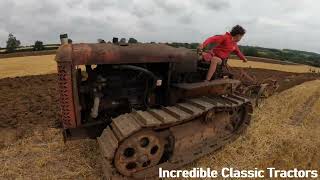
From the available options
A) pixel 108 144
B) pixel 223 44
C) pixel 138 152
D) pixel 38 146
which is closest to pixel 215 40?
pixel 223 44

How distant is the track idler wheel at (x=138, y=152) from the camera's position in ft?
16.3

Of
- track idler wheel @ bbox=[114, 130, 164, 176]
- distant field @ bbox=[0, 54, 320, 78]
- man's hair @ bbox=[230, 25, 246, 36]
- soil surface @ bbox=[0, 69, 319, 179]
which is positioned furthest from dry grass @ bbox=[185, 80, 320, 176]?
distant field @ bbox=[0, 54, 320, 78]

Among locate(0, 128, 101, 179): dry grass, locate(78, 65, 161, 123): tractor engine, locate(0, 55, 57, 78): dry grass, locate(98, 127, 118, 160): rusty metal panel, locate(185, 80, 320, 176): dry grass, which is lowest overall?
locate(0, 128, 101, 179): dry grass

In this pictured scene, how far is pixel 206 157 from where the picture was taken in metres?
6.16

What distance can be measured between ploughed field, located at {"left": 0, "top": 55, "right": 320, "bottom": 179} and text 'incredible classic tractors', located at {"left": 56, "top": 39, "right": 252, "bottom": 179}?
0.49 meters

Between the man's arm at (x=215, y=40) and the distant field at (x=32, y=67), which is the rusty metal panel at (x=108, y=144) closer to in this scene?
the man's arm at (x=215, y=40)

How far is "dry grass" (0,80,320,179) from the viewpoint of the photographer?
18.7ft

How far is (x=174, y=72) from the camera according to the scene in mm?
6371

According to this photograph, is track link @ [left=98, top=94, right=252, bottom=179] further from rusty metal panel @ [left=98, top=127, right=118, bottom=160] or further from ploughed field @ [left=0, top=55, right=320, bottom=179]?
ploughed field @ [left=0, top=55, right=320, bottom=179]

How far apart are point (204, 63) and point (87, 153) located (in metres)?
3.04

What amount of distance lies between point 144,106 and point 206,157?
1511mm

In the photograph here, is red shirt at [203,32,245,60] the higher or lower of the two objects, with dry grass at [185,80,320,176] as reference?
higher

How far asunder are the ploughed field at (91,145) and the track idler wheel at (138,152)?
0.72m

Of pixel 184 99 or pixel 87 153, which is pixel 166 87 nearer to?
pixel 184 99
